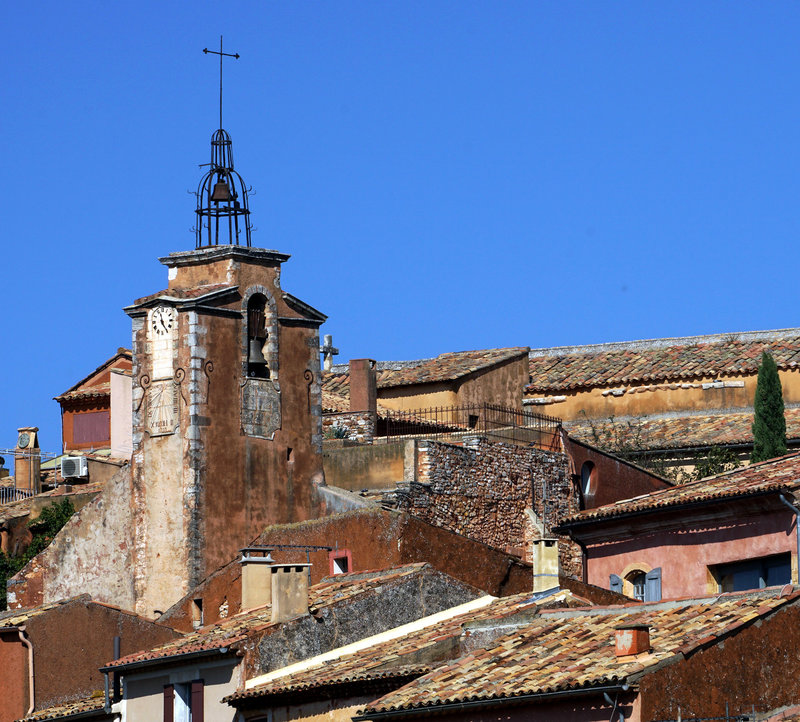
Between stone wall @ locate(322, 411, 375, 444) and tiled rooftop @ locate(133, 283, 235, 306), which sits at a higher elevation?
tiled rooftop @ locate(133, 283, 235, 306)

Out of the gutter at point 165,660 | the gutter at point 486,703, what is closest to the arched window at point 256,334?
the gutter at point 165,660

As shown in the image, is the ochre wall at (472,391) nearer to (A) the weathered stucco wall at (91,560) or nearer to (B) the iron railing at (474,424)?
(B) the iron railing at (474,424)

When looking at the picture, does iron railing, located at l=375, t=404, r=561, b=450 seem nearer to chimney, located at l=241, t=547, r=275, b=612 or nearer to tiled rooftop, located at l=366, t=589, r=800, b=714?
chimney, located at l=241, t=547, r=275, b=612

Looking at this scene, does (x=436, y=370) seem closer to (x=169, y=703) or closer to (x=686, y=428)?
(x=686, y=428)

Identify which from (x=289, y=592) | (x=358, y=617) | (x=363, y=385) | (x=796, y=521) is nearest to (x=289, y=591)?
(x=289, y=592)

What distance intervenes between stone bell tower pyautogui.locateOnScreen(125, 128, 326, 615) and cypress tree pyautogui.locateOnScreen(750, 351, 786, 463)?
955 cm

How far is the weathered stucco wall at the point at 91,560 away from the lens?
137 ft

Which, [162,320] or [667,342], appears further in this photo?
[667,342]

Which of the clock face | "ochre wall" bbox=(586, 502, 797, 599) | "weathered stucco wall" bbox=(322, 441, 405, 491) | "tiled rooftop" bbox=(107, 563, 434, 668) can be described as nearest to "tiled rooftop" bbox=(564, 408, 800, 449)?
"weathered stucco wall" bbox=(322, 441, 405, 491)

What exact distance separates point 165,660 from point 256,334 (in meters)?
11.7

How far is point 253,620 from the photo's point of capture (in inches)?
Answer: 1297

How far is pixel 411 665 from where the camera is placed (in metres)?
28.9

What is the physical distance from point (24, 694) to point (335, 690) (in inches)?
354

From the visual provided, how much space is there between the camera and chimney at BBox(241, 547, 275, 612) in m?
35.0
